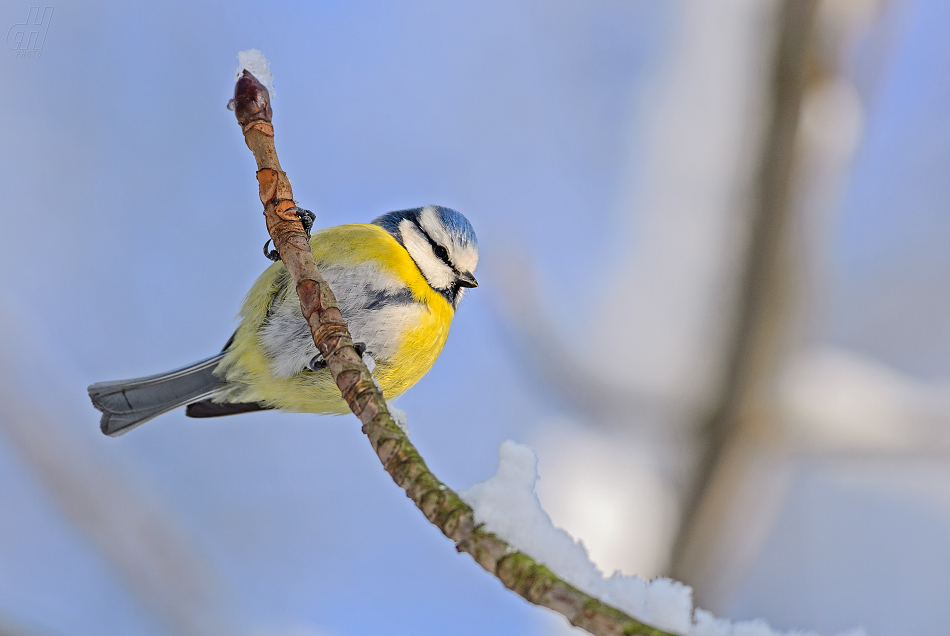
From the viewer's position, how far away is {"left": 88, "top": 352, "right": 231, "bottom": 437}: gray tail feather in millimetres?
1397

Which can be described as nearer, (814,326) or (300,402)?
(300,402)

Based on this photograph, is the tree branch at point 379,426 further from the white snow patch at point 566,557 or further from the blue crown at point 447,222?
the blue crown at point 447,222

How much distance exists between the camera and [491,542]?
17.5 inches

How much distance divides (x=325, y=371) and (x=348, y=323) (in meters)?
0.10

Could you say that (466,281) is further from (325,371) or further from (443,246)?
(325,371)

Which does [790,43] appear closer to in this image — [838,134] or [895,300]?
[838,134]

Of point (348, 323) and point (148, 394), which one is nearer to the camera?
point (348, 323)

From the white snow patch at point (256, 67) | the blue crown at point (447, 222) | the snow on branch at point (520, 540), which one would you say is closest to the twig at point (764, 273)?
the blue crown at point (447, 222)

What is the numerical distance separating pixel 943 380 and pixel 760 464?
0.68 m

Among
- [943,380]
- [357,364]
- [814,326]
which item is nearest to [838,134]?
[814,326]

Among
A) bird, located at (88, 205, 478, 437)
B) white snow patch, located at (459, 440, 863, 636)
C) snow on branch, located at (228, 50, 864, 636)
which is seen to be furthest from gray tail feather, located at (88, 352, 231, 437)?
white snow patch, located at (459, 440, 863, 636)

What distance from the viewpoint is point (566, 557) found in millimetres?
445

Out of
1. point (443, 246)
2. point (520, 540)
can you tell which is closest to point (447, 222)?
point (443, 246)

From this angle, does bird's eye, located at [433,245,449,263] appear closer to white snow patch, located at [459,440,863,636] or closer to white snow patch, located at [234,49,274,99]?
white snow patch, located at [234,49,274,99]
